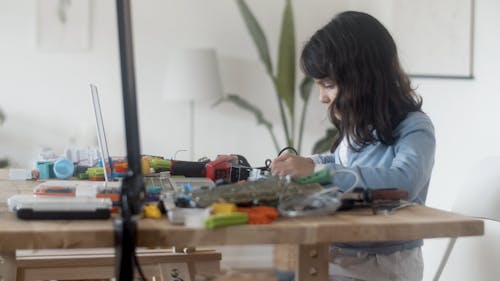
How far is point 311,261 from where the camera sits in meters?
1.27

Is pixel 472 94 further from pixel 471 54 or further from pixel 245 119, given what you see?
pixel 245 119

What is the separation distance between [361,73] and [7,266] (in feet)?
2.73

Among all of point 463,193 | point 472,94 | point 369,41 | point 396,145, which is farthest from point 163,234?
point 472,94

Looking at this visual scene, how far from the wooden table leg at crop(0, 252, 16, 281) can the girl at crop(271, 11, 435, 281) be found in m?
0.61

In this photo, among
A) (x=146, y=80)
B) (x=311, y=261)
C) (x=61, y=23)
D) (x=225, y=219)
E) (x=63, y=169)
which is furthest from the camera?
(x=146, y=80)

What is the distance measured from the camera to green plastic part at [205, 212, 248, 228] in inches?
44.3

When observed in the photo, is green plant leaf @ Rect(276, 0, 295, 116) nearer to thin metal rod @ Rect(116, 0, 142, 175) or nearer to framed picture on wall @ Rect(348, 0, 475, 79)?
framed picture on wall @ Rect(348, 0, 475, 79)

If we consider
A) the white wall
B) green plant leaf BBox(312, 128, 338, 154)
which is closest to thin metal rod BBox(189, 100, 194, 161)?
the white wall

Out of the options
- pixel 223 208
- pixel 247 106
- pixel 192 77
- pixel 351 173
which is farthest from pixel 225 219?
pixel 247 106

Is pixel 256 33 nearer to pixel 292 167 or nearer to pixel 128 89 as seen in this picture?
pixel 292 167

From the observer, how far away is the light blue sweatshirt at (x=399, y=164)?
55.3 inches

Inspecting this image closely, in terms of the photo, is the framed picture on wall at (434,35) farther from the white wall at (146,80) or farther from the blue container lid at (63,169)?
the blue container lid at (63,169)

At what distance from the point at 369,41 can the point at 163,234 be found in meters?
0.77

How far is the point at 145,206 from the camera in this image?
4.05ft
